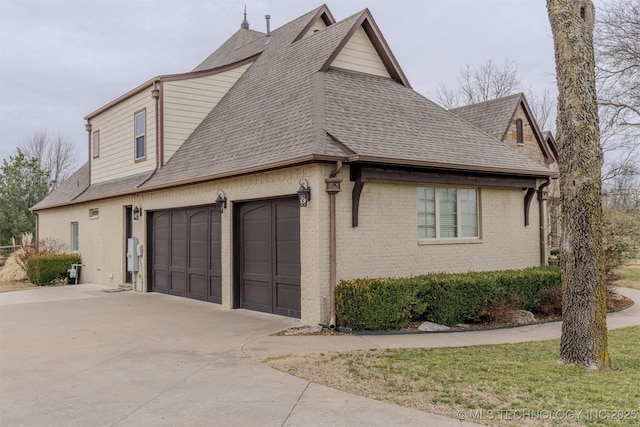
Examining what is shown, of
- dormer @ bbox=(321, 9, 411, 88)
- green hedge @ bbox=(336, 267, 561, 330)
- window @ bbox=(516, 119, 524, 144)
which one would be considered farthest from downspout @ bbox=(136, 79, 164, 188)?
window @ bbox=(516, 119, 524, 144)

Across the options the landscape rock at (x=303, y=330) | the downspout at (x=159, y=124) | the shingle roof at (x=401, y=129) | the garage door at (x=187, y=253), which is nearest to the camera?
the landscape rock at (x=303, y=330)

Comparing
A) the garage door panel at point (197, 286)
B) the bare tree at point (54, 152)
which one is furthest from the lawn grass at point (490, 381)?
the bare tree at point (54, 152)

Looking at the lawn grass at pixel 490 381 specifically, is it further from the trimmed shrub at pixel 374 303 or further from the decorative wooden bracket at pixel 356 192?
the decorative wooden bracket at pixel 356 192

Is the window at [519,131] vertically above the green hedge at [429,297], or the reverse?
the window at [519,131]

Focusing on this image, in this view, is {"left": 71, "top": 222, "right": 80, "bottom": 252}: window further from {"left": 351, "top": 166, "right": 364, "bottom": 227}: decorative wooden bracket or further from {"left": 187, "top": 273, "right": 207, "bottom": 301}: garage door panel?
{"left": 351, "top": 166, "right": 364, "bottom": 227}: decorative wooden bracket

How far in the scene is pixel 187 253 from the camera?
13.7 metres

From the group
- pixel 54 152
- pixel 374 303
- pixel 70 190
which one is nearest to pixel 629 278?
pixel 374 303

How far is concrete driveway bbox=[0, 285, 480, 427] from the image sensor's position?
495cm

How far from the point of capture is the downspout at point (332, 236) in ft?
30.2

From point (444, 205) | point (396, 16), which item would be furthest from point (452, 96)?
point (444, 205)

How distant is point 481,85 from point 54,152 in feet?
119

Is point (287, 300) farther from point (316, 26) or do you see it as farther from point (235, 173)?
point (316, 26)

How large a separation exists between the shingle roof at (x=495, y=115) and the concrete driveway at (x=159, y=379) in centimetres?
1183

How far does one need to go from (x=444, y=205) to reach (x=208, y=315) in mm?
5476
